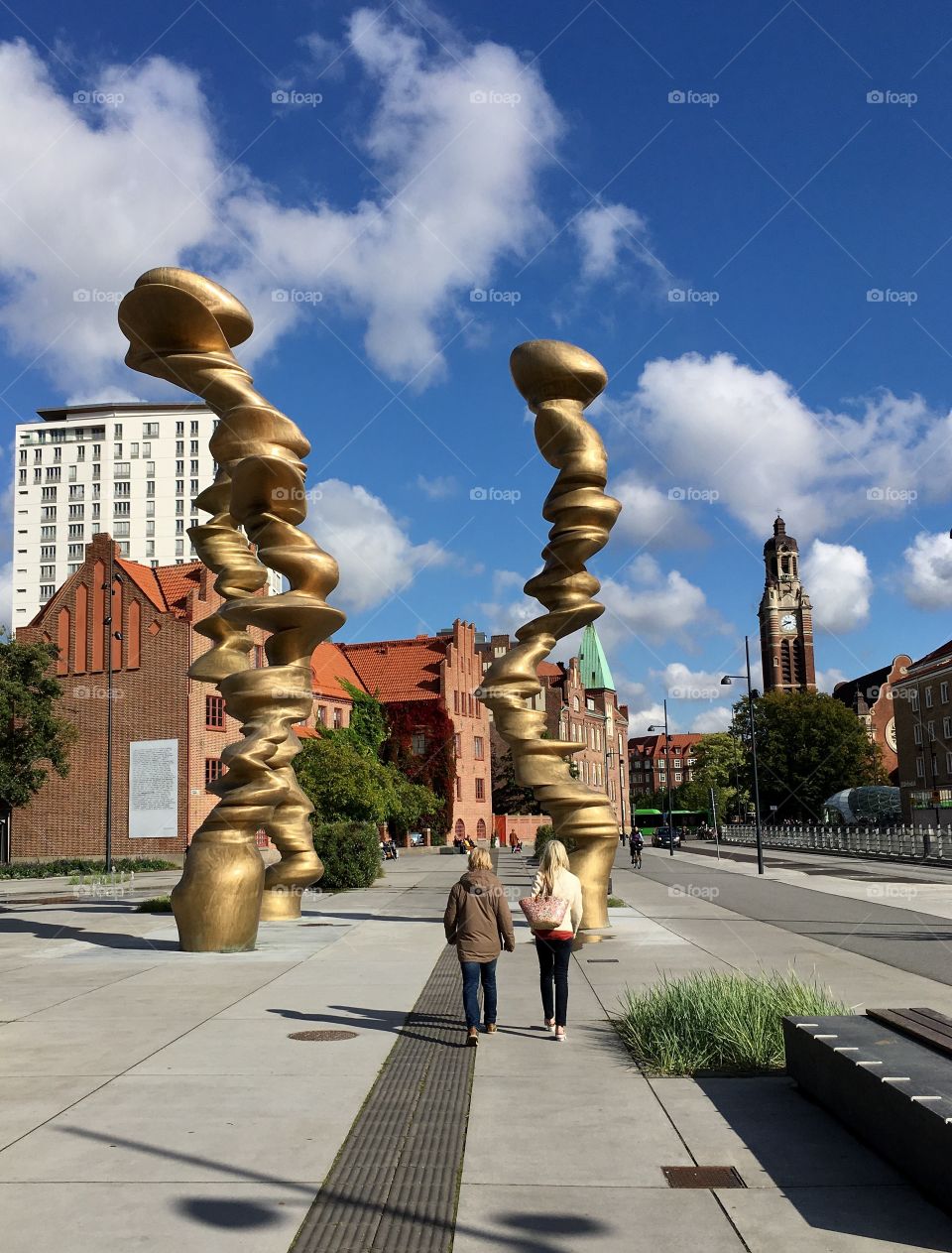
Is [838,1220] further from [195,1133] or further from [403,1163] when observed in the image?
[195,1133]

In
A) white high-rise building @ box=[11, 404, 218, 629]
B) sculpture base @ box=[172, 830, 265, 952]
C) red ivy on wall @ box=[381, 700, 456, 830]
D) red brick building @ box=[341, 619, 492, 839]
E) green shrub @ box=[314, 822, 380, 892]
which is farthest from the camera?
white high-rise building @ box=[11, 404, 218, 629]

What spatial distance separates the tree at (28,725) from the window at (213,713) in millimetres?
7703

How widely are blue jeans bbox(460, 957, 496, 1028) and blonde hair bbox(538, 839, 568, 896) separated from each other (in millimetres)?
745

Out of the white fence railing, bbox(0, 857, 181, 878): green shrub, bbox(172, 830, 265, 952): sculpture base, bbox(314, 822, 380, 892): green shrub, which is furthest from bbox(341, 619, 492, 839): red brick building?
bbox(172, 830, 265, 952): sculpture base

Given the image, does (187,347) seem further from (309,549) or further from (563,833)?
(563,833)

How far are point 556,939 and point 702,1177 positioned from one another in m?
3.65

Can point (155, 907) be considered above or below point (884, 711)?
below

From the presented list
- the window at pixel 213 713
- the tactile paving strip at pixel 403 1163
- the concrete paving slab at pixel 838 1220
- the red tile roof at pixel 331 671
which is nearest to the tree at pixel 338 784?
the window at pixel 213 713

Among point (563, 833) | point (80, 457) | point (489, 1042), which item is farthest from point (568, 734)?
point (489, 1042)

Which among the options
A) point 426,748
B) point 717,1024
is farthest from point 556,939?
point 426,748

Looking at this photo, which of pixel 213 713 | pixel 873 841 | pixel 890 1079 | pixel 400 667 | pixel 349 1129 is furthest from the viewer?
pixel 400 667

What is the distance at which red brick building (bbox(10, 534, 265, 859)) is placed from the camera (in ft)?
149

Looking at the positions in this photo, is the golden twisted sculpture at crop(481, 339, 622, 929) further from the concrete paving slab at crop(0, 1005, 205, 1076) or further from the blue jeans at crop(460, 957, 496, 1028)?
the concrete paving slab at crop(0, 1005, 205, 1076)

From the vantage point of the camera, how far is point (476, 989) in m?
8.94
